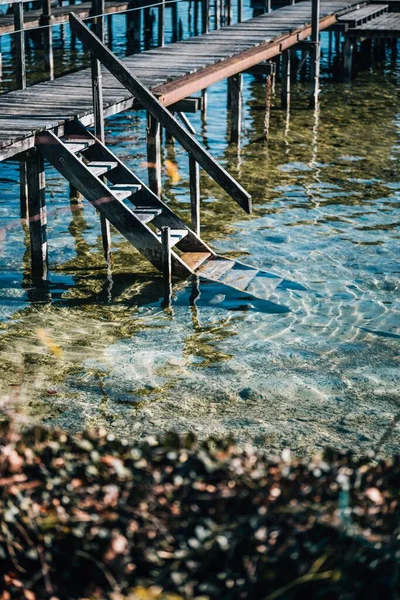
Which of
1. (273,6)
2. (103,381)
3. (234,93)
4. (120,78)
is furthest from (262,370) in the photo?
(273,6)

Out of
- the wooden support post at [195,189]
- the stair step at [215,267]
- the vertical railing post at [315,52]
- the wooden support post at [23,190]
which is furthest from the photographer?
the vertical railing post at [315,52]

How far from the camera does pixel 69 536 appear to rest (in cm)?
365

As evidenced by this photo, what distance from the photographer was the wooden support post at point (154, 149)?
11305 mm

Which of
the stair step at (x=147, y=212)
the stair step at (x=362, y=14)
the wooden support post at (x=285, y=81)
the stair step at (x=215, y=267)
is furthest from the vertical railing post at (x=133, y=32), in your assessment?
the stair step at (x=215, y=267)

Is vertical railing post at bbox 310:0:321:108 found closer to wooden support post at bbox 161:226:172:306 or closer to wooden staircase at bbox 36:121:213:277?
wooden staircase at bbox 36:121:213:277

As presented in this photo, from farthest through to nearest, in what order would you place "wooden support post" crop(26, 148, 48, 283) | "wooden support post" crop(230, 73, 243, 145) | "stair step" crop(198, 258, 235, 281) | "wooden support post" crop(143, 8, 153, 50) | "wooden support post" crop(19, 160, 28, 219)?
"wooden support post" crop(143, 8, 153, 50)
"wooden support post" crop(230, 73, 243, 145)
"wooden support post" crop(19, 160, 28, 219)
"stair step" crop(198, 258, 235, 281)
"wooden support post" crop(26, 148, 48, 283)

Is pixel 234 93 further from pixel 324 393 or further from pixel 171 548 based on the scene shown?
pixel 171 548

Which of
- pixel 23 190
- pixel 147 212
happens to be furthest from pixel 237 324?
pixel 23 190

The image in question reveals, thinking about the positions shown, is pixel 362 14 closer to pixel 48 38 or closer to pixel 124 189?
pixel 48 38

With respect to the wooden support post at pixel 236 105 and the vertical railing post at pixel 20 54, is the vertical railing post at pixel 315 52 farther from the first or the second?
the vertical railing post at pixel 20 54

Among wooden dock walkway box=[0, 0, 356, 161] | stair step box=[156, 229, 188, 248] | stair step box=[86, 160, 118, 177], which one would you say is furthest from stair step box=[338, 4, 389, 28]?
stair step box=[156, 229, 188, 248]

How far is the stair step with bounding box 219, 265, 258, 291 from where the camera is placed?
9.95 meters

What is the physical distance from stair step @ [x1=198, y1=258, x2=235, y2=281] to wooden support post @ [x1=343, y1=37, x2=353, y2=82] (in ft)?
39.7

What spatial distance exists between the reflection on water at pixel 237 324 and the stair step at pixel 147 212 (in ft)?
2.07
